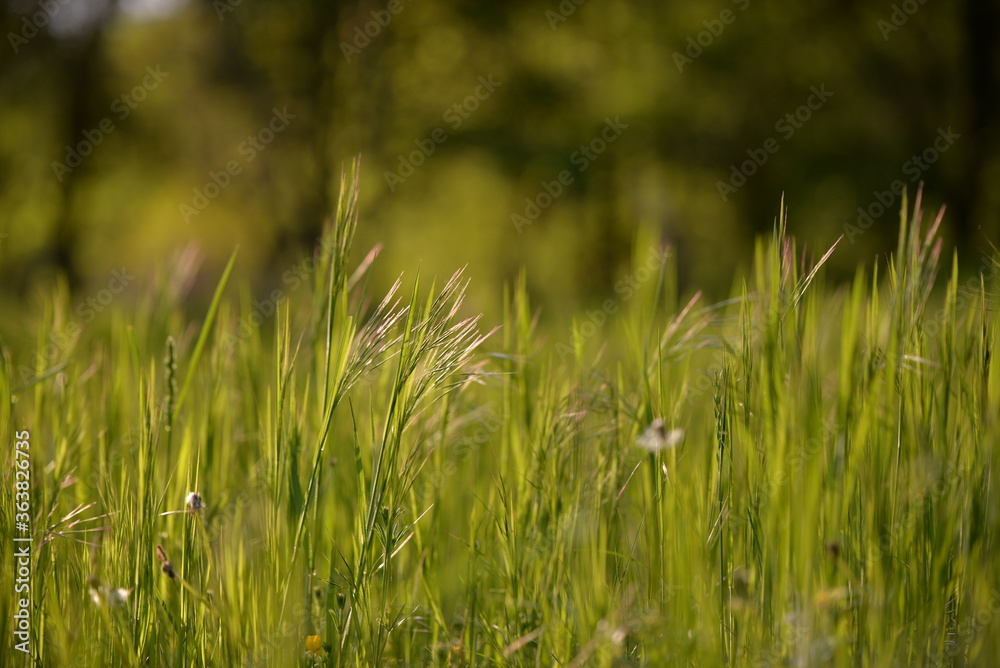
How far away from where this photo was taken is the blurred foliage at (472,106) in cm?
895

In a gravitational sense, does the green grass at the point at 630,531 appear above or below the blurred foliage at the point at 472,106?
below

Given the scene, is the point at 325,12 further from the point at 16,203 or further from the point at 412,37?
the point at 16,203

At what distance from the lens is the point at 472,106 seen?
983 centimetres

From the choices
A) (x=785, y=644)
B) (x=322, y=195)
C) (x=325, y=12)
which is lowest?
(x=785, y=644)

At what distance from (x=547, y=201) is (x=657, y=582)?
11190 mm

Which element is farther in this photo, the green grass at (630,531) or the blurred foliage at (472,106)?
the blurred foliage at (472,106)

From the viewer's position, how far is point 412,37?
9711 millimetres

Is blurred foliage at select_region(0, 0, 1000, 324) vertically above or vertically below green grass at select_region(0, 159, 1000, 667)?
above

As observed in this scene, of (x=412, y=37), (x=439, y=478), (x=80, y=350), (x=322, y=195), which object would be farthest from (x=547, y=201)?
(x=439, y=478)

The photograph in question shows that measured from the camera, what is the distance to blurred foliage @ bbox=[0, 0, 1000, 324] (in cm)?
895

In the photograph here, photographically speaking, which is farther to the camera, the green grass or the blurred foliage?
the blurred foliage

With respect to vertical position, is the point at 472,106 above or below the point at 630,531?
above

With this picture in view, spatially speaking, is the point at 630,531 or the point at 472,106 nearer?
the point at 630,531

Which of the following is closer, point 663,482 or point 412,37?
point 663,482
